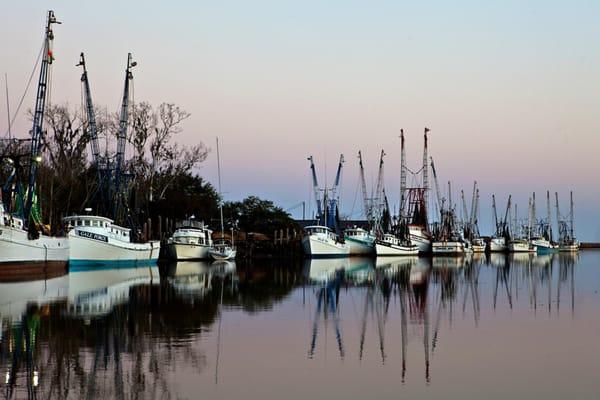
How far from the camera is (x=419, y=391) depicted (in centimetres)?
1458

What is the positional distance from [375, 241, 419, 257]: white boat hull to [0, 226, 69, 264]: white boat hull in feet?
171

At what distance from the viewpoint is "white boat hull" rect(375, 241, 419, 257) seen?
321 ft

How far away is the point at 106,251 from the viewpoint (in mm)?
58031

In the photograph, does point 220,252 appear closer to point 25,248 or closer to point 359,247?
point 359,247

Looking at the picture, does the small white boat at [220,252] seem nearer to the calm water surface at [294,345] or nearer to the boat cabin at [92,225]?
the boat cabin at [92,225]

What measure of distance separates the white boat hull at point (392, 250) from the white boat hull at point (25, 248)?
52.3 metres

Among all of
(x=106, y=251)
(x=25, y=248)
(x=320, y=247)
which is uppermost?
(x=25, y=248)

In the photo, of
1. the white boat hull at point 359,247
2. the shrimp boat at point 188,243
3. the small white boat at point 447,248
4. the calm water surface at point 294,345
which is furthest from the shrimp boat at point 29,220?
the small white boat at point 447,248

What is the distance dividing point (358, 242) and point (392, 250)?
452 centimetres

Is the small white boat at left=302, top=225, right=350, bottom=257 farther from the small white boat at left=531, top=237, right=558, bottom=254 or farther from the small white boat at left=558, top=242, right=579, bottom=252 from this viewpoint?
the small white boat at left=558, top=242, right=579, bottom=252

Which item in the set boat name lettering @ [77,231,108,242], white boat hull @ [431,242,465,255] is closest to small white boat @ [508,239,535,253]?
white boat hull @ [431,242,465,255]

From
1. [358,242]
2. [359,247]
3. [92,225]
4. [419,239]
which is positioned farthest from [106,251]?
[419,239]

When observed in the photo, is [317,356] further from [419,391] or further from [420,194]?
[420,194]

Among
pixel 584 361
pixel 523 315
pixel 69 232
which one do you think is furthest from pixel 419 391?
pixel 69 232
